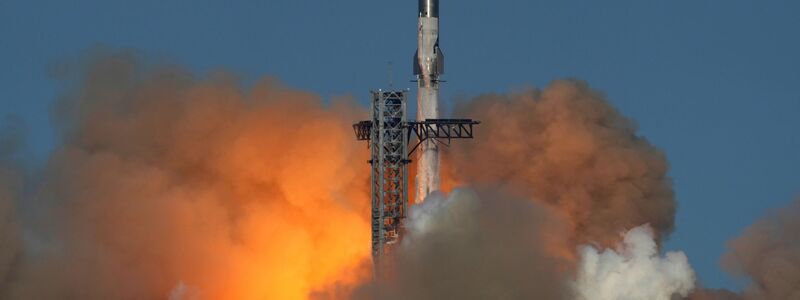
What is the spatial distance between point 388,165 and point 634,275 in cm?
702

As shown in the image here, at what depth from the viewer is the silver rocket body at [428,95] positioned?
242 ft

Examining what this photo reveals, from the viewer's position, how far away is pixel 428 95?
242 feet

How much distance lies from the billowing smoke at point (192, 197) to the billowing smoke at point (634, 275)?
6.16 m

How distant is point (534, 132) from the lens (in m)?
74.6

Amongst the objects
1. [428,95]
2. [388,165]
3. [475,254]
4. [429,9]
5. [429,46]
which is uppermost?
[429,9]

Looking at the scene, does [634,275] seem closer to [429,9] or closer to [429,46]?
[429,46]

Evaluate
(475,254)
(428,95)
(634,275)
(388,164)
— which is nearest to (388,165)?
(388,164)

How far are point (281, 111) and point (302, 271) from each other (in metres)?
4.58

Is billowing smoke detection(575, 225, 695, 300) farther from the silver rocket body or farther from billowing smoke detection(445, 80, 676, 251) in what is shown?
the silver rocket body

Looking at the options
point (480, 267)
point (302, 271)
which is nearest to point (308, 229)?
point (302, 271)

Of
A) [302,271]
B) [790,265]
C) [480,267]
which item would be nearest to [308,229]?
[302,271]

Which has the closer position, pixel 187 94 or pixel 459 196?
pixel 459 196

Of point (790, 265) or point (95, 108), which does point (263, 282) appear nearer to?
point (95, 108)

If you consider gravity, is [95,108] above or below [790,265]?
above
